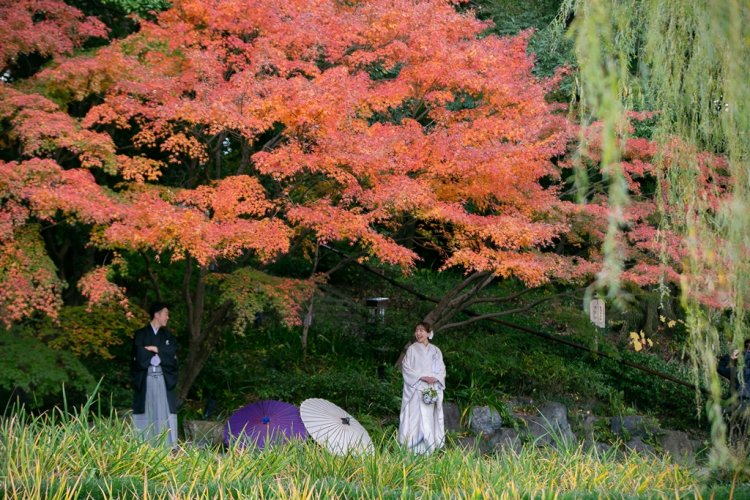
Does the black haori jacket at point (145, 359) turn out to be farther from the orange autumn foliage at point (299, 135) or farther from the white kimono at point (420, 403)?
the white kimono at point (420, 403)

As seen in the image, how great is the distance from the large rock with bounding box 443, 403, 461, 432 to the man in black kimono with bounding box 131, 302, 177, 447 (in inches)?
149

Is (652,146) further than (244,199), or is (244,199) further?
(652,146)

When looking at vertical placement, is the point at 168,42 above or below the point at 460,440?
above

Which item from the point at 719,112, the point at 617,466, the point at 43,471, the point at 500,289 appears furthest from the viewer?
the point at 500,289

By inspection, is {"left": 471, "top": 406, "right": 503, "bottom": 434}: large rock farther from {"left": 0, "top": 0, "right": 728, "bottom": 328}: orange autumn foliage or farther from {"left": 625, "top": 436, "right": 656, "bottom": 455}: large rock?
{"left": 0, "top": 0, "right": 728, "bottom": 328}: orange autumn foliage

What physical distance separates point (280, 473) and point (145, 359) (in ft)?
7.47

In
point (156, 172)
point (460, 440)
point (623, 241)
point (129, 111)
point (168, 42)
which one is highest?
point (168, 42)

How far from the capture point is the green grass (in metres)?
4.49

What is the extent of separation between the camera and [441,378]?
827 centimetres

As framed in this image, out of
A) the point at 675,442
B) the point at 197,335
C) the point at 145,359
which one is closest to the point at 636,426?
the point at 675,442

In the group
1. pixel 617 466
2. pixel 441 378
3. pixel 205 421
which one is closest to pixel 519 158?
pixel 441 378

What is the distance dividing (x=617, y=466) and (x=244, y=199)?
386 cm

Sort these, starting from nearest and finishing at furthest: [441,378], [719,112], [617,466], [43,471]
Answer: [719,112] < [43,471] < [617,466] < [441,378]

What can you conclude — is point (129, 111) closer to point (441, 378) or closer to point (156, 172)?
point (156, 172)
